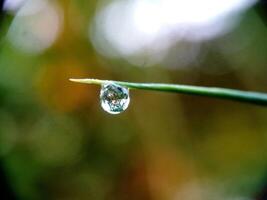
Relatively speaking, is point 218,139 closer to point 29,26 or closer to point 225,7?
point 225,7

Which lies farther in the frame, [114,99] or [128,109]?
[128,109]

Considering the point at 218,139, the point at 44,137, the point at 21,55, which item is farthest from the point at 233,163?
the point at 21,55

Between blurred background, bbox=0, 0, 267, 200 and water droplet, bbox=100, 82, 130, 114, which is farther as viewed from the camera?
blurred background, bbox=0, 0, 267, 200

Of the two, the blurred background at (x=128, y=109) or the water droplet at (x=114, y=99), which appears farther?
the blurred background at (x=128, y=109)
